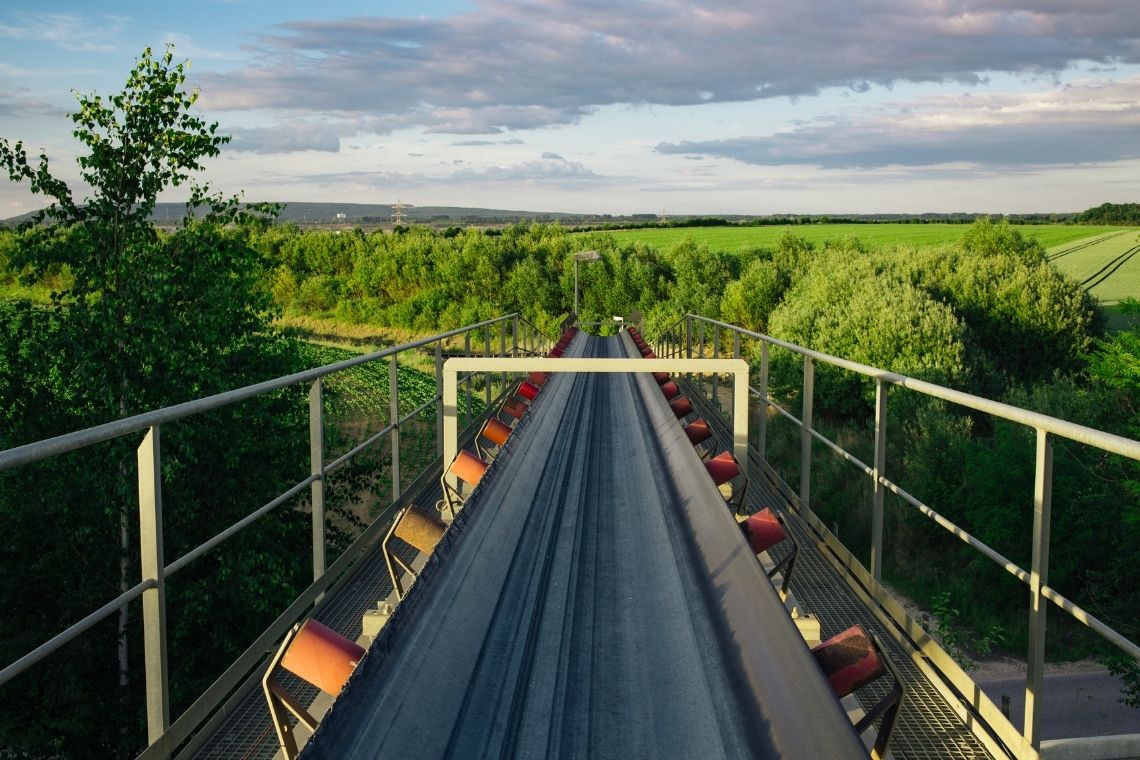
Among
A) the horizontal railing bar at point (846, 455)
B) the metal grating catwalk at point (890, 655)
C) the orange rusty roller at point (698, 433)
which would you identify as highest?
the horizontal railing bar at point (846, 455)

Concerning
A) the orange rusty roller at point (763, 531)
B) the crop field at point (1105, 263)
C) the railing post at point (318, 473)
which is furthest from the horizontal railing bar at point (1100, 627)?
the crop field at point (1105, 263)

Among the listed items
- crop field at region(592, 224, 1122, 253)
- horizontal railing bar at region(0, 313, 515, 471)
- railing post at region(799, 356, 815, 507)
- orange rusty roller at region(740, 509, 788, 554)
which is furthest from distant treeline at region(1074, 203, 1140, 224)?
horizontal railing bar at region(0, 313, 515, 471)

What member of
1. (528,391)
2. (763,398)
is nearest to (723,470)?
(763,398)

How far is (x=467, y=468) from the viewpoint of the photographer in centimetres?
398

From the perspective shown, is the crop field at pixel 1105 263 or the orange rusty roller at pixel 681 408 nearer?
the orange rusty roller at pixel 681 408

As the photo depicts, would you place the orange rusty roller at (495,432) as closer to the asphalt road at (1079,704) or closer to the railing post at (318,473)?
the railing post at (318,473)

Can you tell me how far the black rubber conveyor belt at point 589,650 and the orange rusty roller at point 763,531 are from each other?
0.52 ft

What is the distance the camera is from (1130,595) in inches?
618

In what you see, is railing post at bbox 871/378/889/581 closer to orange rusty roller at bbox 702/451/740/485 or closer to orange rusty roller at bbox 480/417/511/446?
orange rusty roller at bbox 702/451/740/485

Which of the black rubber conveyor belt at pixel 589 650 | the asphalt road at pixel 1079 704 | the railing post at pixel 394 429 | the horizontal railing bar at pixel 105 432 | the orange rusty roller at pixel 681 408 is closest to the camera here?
the horizontal railing bar at pixel 105 432

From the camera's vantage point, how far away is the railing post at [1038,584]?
6.57ft

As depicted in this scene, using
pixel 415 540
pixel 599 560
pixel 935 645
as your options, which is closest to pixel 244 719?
pixel 415 540

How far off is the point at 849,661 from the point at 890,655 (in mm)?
809

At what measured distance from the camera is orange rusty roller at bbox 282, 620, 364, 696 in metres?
2.05
